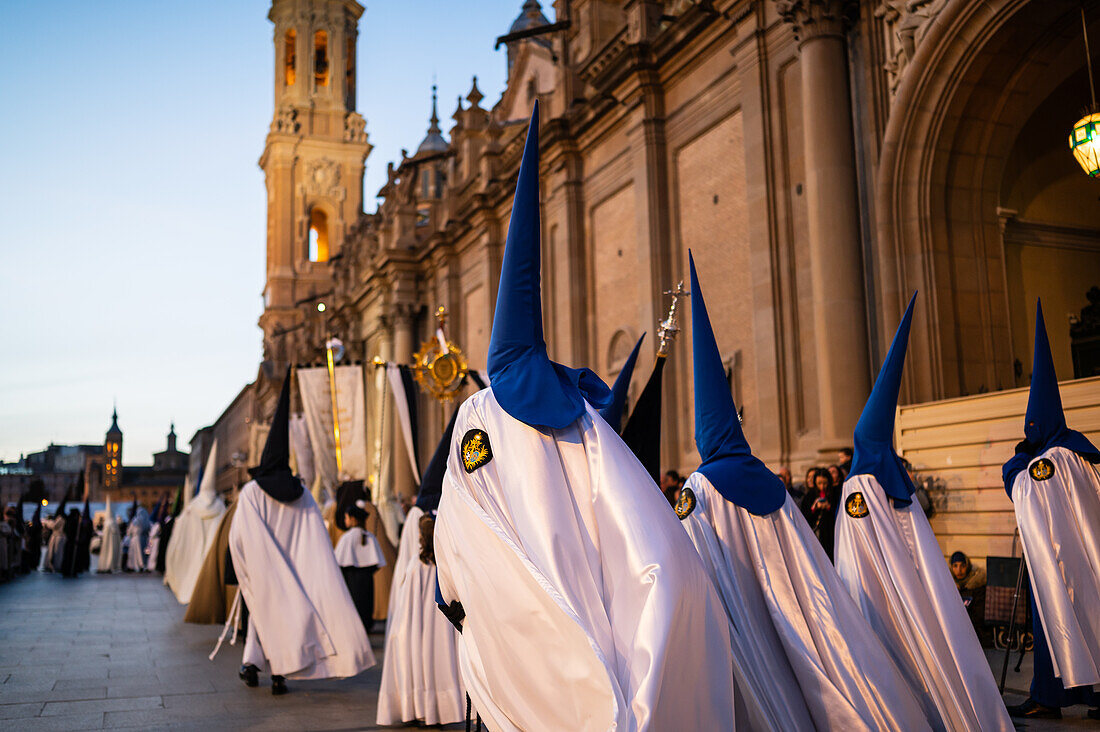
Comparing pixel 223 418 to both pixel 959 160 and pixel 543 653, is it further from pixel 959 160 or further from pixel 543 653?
pixel 543 653

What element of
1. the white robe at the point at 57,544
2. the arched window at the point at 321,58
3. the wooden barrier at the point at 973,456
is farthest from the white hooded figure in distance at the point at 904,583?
the arched window at the point at 321,58

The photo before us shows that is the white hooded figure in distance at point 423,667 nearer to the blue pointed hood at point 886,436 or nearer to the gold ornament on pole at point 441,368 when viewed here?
the blue pointed hood at point 886,436

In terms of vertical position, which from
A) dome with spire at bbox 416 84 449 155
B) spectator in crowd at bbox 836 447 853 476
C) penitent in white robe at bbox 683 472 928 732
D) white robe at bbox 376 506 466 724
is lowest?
white robe at bbox 376 506 466 724

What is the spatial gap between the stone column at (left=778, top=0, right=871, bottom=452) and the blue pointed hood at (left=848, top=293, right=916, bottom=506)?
18.7ft

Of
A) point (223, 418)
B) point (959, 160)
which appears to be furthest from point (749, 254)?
point (223, 418)

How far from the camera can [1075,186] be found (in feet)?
43.9

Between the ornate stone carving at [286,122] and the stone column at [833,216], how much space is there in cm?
3960

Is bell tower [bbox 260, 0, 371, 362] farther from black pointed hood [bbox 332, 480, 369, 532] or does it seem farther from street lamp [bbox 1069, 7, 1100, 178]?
street lamp [bbox 1069, 7, 1100, 178]

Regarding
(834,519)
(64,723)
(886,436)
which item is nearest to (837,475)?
(834,519)

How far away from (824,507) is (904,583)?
4124mm

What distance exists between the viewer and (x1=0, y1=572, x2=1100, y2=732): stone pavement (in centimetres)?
686

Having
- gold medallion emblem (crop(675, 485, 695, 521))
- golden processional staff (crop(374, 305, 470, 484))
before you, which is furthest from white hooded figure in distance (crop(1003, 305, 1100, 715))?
golden processional staff (crop(374, 305, 470, 484))

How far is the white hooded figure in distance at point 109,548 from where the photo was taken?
29.3 m

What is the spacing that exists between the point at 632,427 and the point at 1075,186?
10.7m
